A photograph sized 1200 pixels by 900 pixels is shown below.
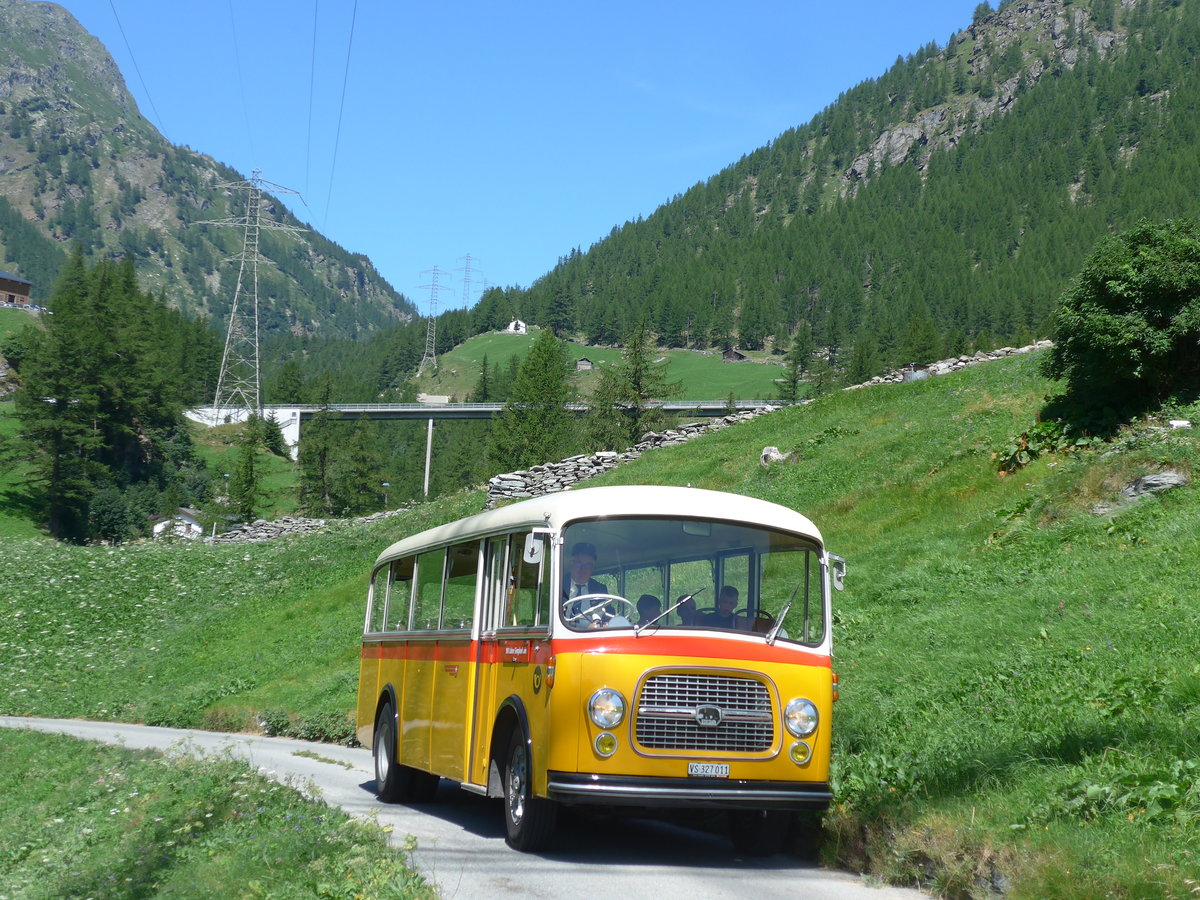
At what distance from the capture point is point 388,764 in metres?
13.0

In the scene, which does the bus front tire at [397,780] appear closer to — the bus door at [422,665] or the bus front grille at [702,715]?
the bus door at [422,665]

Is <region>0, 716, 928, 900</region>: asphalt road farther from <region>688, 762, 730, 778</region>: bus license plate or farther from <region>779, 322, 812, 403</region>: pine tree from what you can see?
<region>779, 322, 812, 403</region>: pine tree

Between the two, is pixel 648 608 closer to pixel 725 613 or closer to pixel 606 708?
pixel 725 613

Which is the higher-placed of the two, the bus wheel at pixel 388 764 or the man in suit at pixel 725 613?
the man in suit at pixel 725 613

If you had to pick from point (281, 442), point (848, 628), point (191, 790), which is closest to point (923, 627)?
point (848, 628)

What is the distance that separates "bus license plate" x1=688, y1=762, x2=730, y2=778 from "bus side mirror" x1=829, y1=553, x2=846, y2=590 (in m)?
1.76

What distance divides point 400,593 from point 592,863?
19.6 feet

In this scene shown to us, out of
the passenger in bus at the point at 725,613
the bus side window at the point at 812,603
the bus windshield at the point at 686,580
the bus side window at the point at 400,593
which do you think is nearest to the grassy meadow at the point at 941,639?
the bus side window at the point at 812,603

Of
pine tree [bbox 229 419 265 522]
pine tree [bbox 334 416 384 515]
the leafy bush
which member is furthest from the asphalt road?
pine tree [bbox 334 416 384 515]

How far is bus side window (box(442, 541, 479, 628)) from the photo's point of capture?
1098 centimetres

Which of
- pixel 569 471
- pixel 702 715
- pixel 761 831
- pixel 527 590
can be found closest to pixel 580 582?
pixel 527 590

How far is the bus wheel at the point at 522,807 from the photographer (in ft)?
28.9

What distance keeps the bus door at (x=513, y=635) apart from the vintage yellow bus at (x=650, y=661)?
21 millimetres

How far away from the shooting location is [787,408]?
129 feet
